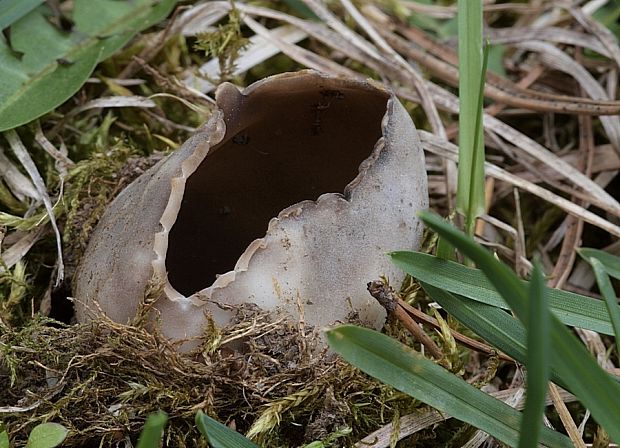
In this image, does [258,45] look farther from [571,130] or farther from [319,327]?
[319,327]

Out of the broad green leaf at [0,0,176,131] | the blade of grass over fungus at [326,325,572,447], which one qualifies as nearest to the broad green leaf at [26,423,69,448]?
the blade of grass over fungus at [326,325,572,447]

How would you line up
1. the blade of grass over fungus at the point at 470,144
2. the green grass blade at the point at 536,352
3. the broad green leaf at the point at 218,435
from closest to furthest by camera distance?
the green grass blade at the point at 536,352
the broad green leaf at the point at 218,435
the blade of grass over fungus at the point at 470,144

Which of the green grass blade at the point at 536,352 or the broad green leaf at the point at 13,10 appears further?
the broad green leaf at the point at 13,10

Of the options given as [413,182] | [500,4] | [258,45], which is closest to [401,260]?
[413,182]

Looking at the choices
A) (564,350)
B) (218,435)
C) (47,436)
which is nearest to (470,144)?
(564,350)

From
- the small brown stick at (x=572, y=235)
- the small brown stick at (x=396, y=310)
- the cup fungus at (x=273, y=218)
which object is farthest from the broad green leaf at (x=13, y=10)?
the small brown stick at (x=572, y=235)

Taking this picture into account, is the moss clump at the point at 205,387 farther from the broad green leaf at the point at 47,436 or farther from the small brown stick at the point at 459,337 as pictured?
the small brown stick at the point at 459,337

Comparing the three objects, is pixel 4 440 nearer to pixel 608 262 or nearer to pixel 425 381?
pixel 425 381
